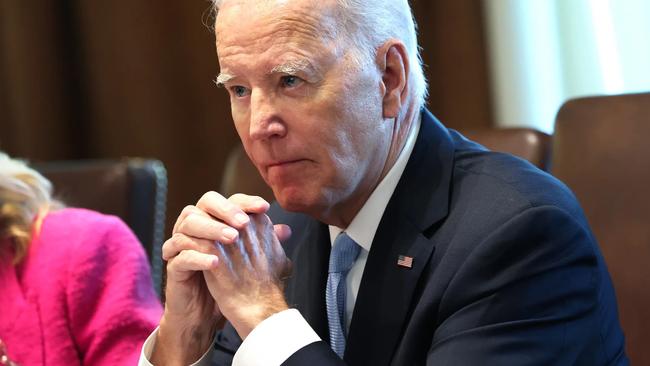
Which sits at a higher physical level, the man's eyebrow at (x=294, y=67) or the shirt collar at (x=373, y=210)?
the man's eyebrow at (x=294, y=67)

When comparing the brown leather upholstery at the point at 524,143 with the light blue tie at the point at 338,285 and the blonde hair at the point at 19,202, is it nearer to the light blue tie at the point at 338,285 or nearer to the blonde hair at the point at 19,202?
the light blue tie at the point at 338,285

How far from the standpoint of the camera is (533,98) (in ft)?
9.86

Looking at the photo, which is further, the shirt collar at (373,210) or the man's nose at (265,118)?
the shirt collar at (373,210)

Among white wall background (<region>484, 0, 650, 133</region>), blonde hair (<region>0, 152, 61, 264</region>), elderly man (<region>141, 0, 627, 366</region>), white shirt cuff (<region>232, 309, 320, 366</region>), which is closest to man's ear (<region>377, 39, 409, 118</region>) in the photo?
Result: elderly man (<region>141, 0, 627, 366</region>)

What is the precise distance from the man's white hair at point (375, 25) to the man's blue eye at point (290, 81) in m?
0.11

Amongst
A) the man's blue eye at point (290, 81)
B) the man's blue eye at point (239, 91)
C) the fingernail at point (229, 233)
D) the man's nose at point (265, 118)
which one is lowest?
the fingernail at point (229, 233)

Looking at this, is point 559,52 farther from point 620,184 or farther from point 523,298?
point 523,298

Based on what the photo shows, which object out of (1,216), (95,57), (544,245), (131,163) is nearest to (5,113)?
(95,57)

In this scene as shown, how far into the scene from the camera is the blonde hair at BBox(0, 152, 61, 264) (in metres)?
2.17

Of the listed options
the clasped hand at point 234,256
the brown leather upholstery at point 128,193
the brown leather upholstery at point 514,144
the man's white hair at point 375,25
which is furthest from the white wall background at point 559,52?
the clasped hand at point 234,256

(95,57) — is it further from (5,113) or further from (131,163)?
(131,163)

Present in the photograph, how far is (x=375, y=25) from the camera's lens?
165 cm

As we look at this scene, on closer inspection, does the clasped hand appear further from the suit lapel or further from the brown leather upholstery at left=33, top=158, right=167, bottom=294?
the brown leather upholstery at left=33, top=158, right=167, bottom=294

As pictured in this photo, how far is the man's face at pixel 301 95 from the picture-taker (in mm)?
1589
